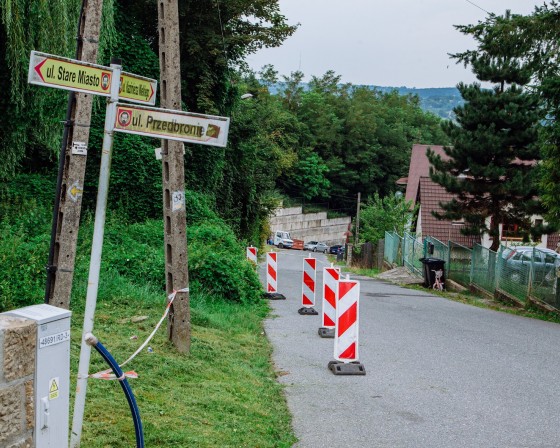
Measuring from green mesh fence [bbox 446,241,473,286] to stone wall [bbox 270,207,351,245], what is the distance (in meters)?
53.6

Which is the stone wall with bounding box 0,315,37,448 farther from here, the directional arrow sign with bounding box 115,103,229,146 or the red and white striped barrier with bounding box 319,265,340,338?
the red and white striped barrier with bounding box 319,265,340,338

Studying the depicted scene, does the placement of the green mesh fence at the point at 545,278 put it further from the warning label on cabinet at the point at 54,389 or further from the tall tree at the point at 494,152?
the warning label on cabinet at the point at 54,389

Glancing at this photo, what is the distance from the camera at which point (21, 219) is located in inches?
677

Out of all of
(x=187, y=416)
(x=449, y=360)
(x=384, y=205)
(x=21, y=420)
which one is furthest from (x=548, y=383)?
(x=384, y=205)

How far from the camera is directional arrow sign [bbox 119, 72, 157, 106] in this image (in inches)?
240

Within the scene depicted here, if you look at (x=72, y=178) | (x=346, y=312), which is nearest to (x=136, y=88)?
(x=72, y=178)

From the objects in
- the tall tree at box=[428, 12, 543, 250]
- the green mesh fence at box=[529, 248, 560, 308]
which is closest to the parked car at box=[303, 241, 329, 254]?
the tall tree at box=[428, 12, 543, 250]

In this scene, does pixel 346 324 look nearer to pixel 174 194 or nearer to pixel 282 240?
pixel 174 194

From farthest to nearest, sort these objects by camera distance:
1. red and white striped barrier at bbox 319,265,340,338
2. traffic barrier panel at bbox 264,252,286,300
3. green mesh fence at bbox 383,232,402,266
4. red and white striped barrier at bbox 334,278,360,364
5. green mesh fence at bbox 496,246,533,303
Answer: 1. green mesh fence at bbox 383,232,402,266
2. green mesh fence at bbox 496,246,533,303
3. traffic barrier panel at bbox 264,252,286,300
4. red and white striped barrier at bbox 319,265,340,338
5. red and white striped barrier at bbox 334,278,360,364

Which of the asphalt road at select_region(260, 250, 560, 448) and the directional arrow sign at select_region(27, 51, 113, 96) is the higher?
the directional arrow sign at select_region(27, 51, 113, 96)

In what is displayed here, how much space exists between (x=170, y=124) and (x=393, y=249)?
39766 millimetres

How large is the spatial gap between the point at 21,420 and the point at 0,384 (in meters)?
0.31

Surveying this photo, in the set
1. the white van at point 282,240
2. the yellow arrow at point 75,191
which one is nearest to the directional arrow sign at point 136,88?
the yellow arrow at point 75,191

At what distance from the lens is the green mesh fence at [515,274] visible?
22.6m
